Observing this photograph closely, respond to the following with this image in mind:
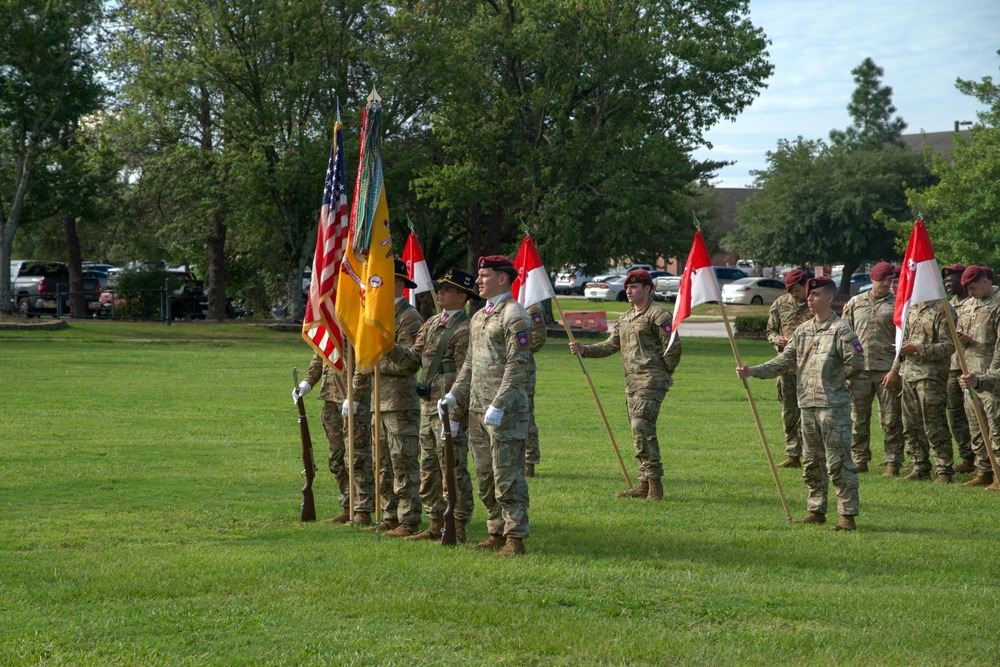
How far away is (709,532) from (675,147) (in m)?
30.1

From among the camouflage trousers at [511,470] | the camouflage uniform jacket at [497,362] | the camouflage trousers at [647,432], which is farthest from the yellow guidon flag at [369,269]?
the camouflage trousers at [647,432]

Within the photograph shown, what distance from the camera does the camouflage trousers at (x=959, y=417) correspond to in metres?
12.8

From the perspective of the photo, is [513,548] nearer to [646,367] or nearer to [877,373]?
[646,367]

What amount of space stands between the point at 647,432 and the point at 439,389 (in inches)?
114

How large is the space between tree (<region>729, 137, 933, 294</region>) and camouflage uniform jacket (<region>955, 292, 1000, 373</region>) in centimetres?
4909

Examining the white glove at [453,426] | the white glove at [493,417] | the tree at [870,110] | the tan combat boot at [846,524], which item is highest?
the tree at [870,110]

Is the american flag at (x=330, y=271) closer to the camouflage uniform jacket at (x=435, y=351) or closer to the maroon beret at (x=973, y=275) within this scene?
the camouflage uniform jacket at (x=435, y=351)

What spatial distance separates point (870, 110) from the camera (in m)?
97.8

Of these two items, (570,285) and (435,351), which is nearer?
(435,351)

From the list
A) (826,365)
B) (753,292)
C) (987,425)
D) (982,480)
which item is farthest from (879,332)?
(753,292)

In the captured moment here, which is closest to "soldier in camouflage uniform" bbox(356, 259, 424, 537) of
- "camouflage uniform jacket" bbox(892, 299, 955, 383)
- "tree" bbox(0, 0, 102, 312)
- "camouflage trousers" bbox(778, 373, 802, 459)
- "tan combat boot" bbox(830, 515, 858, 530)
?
"tan combat boot" bbox(830, 515, 858, 530)

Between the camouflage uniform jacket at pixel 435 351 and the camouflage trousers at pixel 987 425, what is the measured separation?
230 inches

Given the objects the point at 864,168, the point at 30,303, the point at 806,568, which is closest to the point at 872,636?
the point at 806,568

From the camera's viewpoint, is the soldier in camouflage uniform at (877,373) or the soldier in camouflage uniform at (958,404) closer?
the soldier in camouflage uniform at (958,404)
